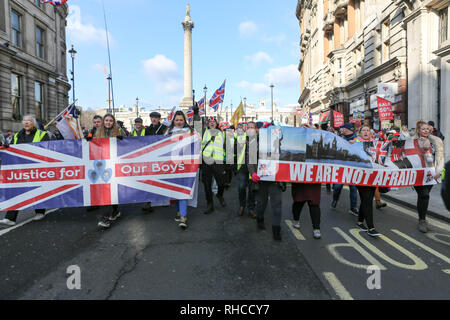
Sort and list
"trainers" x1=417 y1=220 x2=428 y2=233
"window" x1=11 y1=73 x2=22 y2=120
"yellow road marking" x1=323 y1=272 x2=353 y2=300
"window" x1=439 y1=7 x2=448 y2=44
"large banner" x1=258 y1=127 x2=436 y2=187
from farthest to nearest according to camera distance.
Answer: "window" x1=11 y1=73 x2=22 y2=120
"window" x1=439 y1=7 x2=448 y2=44
"trainers" x1=417 y1=220 x2=428 y2=233
"large banner" x1=258 y1=127 x2=436 y2=187
"yellow road marking" x1=323 y1=272 x2=353 y2=300

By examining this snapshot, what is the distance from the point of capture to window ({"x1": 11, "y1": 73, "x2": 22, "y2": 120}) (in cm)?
2027

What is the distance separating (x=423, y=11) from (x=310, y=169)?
12.8 meters

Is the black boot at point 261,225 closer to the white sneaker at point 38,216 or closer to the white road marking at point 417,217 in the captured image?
the white road marking at point 417,217

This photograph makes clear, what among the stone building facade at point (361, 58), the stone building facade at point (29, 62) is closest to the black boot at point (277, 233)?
the stone building facade at point (361, 58)

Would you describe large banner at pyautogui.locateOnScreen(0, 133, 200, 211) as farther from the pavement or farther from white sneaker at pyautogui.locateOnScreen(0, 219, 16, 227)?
the pavement

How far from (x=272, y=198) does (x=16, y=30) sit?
82.5 feet

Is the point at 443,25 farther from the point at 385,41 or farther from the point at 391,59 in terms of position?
the point at 385,41

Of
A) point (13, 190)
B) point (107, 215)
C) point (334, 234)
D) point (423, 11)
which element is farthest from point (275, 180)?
point (423, 11)

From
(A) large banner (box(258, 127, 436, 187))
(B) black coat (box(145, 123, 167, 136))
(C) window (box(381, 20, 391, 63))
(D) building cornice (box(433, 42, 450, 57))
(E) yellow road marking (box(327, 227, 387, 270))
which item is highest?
(C) window (box(381, 20, 391, 63))

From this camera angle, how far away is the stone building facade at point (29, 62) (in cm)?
1908

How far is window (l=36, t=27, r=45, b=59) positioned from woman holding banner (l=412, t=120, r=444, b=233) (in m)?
28.1

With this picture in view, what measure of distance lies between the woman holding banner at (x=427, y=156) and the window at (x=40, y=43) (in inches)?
1105

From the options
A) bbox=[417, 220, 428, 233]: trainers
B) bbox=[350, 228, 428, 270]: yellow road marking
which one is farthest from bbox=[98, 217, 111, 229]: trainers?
bbox=[417, 220, 428, 233]: trainers

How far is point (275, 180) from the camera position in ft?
15.0
